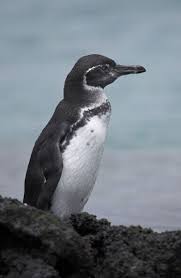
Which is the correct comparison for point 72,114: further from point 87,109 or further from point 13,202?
point 13,202

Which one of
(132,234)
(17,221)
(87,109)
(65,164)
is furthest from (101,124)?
(17,221)

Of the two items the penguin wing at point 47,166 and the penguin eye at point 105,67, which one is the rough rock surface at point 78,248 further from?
the penguin eye at point 105,67

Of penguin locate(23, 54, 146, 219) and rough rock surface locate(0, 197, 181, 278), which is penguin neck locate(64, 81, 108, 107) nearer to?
penguin locate(23, 54, 146, 219)

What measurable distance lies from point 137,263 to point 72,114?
114 inches

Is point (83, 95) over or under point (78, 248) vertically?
over

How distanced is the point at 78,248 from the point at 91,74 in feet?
11.9

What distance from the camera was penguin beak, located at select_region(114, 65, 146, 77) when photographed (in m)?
7.87

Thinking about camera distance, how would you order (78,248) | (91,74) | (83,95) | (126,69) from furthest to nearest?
(126,69) < (91,74) < (83,95) < (78,248)

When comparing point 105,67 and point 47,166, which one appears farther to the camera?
point 105,67

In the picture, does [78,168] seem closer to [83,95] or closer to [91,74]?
[83,95]

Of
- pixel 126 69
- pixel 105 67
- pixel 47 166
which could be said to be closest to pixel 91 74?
pixel 105 67

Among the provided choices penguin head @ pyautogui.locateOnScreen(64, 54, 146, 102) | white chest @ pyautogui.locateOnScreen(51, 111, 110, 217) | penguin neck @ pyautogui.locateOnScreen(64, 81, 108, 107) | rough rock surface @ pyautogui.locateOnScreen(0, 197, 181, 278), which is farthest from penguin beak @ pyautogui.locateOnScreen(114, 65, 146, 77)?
rough rock surface @ pyautogui.locateOnScreen(0, 197, 181, 278)

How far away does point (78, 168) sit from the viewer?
693 cm

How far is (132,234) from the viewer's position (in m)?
4.81
